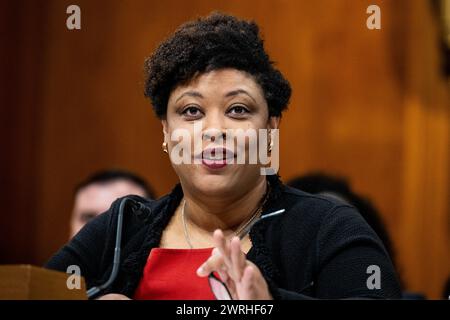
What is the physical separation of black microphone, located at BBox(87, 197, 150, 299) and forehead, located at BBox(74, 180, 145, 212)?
1344 mm

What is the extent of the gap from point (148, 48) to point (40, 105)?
0.57 meters

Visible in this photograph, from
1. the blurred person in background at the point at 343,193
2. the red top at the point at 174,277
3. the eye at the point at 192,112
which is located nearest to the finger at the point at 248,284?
the red top at the point at 174,277

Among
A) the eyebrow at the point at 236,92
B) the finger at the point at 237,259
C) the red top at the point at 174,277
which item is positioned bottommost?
the red top at the point at 174,277

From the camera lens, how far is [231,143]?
72.1 inches

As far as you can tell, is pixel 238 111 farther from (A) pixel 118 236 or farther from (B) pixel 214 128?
(A) pixel 118 236

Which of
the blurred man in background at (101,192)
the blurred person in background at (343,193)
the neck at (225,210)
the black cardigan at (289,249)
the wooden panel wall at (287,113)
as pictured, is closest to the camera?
the black cardigan at (289,249)

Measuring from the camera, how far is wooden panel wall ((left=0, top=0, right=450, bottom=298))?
3842 millimetres

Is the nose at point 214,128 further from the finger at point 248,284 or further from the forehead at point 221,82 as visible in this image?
the finger at point 248,284

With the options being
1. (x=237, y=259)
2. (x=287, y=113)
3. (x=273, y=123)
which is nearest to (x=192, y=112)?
(x=273, y=123)

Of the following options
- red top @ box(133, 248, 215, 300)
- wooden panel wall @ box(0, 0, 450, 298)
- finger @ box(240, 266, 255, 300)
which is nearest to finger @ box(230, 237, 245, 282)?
finger @ box(240, 266, 255, 300)

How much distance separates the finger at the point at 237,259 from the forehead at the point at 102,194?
1.78 meters

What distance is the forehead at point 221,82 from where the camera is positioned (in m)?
1.85

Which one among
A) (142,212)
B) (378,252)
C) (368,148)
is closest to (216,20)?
(142,212)

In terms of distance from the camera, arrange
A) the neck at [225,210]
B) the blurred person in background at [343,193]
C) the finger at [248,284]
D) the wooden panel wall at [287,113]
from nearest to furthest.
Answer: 1. the finger at [248,284]
2. the neck at [225,210]
3. the blurred person in background at [343,193]
4. the wooden panel wall at [287,113]
